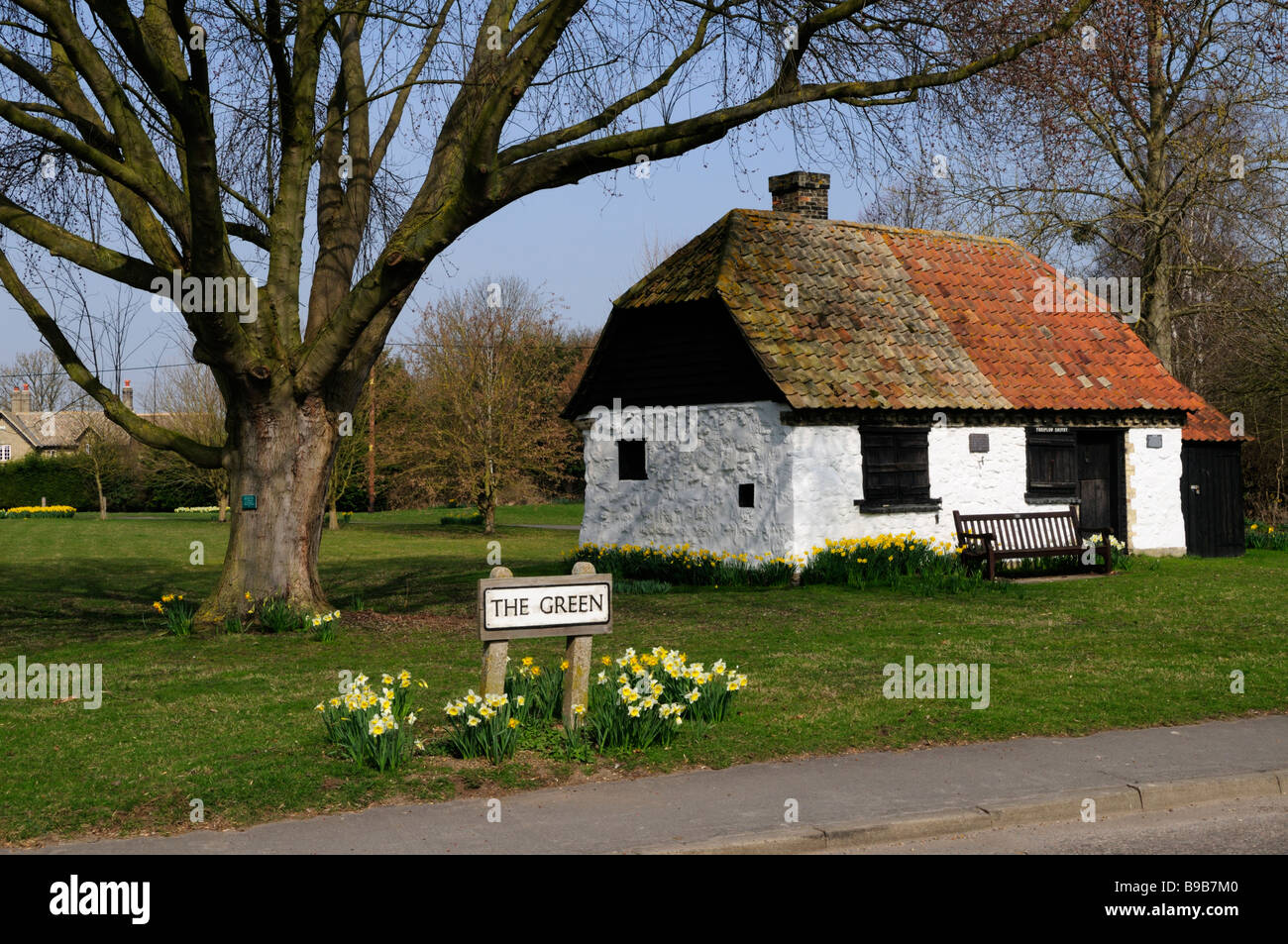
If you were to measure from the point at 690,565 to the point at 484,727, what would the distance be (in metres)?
13.5

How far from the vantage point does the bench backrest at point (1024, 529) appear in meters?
20.6

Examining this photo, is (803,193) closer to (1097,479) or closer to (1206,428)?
(1097,479)

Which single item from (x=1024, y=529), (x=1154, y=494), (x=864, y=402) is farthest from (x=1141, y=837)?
(x=1154, y=494)

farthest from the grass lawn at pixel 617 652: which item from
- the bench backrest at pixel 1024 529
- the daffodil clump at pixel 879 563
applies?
the bench backrest at pixel 1024 529

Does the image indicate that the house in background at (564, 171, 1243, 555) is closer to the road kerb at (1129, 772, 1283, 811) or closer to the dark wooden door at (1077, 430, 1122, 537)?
the dark wooden door at (1077, 430, 1122, 537)

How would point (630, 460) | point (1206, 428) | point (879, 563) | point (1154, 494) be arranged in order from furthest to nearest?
point (1206, 428) < point (1154, 494) < point (630, 460) < point (879, 563)

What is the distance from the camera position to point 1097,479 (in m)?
24.2

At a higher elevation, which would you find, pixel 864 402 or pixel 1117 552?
pixel 864 402

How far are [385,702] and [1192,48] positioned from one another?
86.0ft

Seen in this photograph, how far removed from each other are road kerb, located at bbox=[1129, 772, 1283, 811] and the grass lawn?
1.59 meters

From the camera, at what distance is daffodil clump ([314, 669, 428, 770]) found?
792cm
